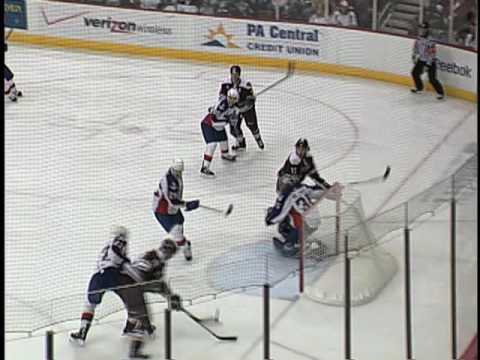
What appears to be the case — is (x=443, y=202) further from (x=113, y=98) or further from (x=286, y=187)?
(x=113, y=98)

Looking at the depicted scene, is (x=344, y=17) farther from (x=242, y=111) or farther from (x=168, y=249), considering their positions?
(x=168, y=249)

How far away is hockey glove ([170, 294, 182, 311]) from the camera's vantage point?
8.32ft

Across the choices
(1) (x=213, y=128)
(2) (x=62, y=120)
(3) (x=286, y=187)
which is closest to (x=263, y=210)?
(3) (x=286, y=187)

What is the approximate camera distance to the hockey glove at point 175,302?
8.32ft

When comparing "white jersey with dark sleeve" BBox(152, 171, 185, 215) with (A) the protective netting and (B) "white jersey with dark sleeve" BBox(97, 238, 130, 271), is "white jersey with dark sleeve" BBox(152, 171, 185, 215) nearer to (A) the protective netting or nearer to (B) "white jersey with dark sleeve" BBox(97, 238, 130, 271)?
(A) the protective netting

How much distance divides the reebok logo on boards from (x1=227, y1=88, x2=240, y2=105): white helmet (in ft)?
4.86

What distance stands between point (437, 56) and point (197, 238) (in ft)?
8.48

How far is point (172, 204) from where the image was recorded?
3.86 meters

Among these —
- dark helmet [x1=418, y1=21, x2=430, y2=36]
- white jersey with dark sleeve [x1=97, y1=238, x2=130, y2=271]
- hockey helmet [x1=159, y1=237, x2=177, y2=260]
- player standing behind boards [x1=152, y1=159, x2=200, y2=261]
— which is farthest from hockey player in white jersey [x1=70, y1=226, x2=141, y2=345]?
dark helmet [x1=418, y1=21, x2=430, y2=36]

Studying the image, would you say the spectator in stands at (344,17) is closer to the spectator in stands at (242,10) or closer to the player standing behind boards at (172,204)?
the spectator in stands at (242,10)

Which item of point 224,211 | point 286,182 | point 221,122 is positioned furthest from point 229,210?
point 221,122

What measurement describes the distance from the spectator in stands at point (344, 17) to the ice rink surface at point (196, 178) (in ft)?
1.30

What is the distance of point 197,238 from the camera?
405 cm

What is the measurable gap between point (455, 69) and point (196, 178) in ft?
6.36
